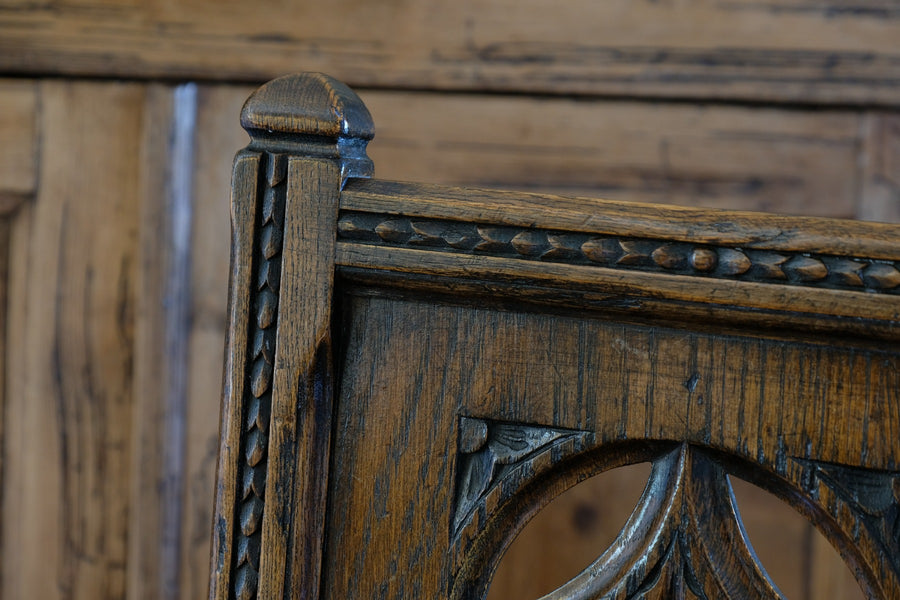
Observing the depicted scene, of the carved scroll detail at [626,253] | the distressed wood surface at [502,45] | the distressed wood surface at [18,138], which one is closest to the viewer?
the carved scroll detail at [626,253]

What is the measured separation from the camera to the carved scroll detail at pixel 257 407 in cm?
32

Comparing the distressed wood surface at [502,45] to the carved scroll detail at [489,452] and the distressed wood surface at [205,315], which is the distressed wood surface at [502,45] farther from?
the carved scroll detail at [489,452]

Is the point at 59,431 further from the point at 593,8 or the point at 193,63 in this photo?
the point at 593,8

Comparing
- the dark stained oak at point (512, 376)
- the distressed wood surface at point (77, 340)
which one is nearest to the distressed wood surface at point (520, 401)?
the dark stained oak at point (512, 376)

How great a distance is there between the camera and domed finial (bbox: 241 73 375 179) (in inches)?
12.4

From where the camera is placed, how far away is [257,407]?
33 centimetres

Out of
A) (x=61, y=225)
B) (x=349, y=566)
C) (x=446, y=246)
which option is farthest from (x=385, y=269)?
(x=61, y=225)

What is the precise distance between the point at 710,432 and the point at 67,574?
962mm

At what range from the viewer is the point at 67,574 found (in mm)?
993

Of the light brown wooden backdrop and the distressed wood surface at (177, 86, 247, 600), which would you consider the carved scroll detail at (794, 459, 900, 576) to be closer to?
the light brown wooden backdrop

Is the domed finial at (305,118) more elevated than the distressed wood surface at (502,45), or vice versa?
the distressed wood surface at (502,45)

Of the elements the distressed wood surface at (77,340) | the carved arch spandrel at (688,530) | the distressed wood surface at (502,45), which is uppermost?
the distressed wood surface at (502,45)

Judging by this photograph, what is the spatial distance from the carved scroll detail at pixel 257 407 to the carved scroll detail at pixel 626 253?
3cm

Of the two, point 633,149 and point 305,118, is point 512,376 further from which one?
point 633,149
